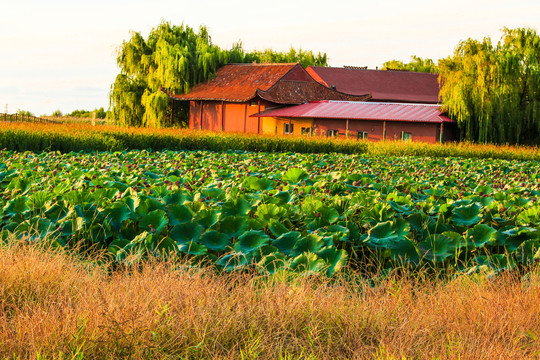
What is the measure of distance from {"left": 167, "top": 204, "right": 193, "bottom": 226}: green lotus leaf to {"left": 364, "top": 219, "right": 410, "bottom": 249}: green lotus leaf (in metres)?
1.60

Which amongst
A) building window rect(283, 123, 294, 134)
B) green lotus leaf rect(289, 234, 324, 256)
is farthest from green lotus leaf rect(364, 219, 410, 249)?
building window rect(283, 123, 294, 134)

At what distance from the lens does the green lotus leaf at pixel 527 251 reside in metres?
4.99

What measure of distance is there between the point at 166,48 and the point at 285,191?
36.9 m

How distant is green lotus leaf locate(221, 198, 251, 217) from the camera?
543cm

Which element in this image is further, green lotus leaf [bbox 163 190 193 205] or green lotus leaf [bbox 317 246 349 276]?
green lotus leaf [bbox 163 190 193 205]

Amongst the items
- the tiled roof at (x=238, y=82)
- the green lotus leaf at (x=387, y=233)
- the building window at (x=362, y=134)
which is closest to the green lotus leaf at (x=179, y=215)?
the green lotus leaf at (x=387, y=233)

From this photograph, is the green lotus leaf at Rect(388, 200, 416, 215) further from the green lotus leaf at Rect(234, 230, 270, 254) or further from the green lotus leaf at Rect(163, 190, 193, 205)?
the green lotus leaf at Rect(163, 190, 193, 205)

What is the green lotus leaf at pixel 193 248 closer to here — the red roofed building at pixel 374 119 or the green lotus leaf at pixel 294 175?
the green lotus leaf at pixel 294 175

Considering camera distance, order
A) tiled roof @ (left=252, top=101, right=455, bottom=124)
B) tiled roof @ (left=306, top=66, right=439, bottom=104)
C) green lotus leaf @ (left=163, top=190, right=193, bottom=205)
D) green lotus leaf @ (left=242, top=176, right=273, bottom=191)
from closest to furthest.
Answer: green lotus leaf @ (left=163, top=190, right=193, bottom=205) → green lotus leaf @ (left=242, top=176, right=273, bottom=191) → tiled roof @ (left=252, top=101, right=455, bottom=124) → tiled roof @ (left=306, top=66, right=439, bottom=104)

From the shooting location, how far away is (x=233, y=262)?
15.2 feet

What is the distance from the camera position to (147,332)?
3291 millimetres

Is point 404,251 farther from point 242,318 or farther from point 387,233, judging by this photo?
point 242,318

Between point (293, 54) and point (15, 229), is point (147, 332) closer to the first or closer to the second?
point (15, 229)

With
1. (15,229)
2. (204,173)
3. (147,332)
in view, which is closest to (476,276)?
(147,332)
